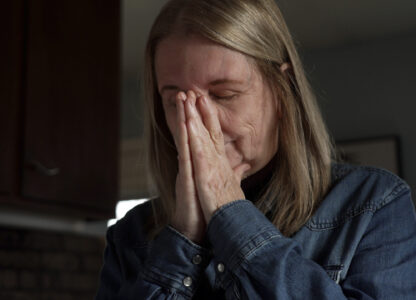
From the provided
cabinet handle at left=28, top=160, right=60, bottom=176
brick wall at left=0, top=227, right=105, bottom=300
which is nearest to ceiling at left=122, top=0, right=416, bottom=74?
brick wall at left=0, top=227, right=105, bottom=300

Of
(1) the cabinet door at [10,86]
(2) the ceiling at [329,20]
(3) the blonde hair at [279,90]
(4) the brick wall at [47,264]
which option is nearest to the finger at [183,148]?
(3) the blonde hair at [279,90]

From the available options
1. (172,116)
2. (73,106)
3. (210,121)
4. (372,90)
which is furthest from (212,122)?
(372,90)

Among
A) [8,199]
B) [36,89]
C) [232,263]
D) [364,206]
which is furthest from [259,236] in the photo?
[36,89]

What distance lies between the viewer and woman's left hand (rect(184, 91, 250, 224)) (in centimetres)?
82

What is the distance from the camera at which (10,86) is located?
168cm

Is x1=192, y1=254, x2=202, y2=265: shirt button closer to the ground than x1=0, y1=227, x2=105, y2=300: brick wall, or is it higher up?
higher up

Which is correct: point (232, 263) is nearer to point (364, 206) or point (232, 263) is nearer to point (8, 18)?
point (364, 206)

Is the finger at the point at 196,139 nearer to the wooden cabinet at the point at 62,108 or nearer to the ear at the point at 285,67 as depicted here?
the ear at the point at 285,67

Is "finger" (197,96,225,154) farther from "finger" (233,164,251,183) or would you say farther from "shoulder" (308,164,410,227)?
"shoulder" (308,164,410,227)

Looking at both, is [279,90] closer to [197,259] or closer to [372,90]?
[197,259]

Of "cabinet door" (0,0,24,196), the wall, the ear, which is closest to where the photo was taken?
the ear

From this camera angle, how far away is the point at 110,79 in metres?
2.04

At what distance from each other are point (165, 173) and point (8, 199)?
778 millimetres

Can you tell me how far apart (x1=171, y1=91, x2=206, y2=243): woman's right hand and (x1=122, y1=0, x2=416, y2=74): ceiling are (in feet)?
7.72
